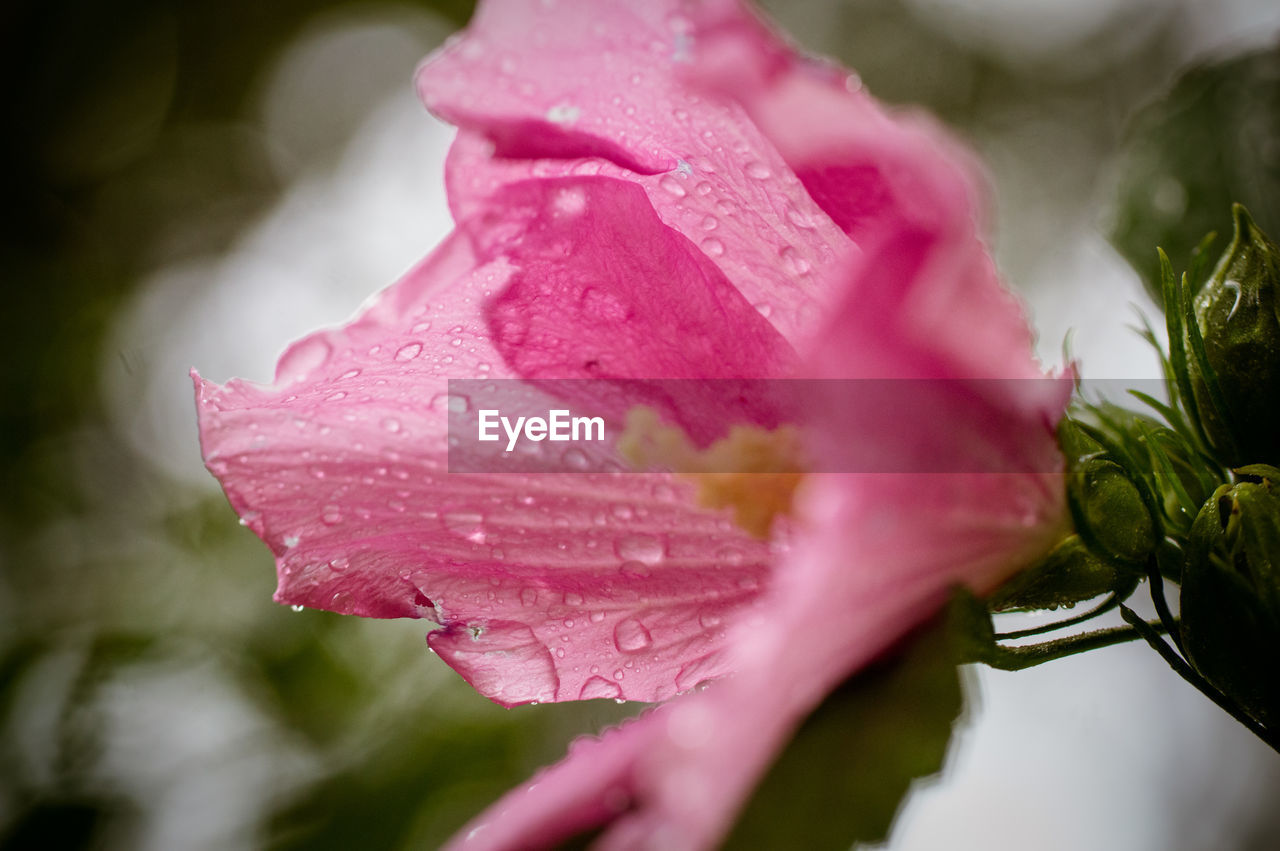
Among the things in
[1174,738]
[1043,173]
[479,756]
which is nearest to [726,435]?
[479,756]

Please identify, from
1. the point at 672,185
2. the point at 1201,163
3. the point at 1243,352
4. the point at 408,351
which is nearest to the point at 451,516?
the point at 408,351

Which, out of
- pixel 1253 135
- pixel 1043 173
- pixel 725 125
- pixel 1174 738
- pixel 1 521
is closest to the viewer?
pixel 725 125

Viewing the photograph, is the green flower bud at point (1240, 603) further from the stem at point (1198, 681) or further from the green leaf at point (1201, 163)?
the green leaf at point (1201, 163)

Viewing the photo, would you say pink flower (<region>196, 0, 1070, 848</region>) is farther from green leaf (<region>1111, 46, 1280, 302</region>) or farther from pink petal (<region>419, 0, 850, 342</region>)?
green leaf (<region>1111, 46, 1280, 302</region>)

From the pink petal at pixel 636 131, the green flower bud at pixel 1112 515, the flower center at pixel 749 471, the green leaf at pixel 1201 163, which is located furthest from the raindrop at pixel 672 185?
the green leaf at pixel 1201 163

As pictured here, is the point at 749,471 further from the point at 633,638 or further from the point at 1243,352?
the point at 1243,352

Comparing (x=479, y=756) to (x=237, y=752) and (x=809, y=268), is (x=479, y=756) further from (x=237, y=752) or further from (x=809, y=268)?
(x=809, y=268)
